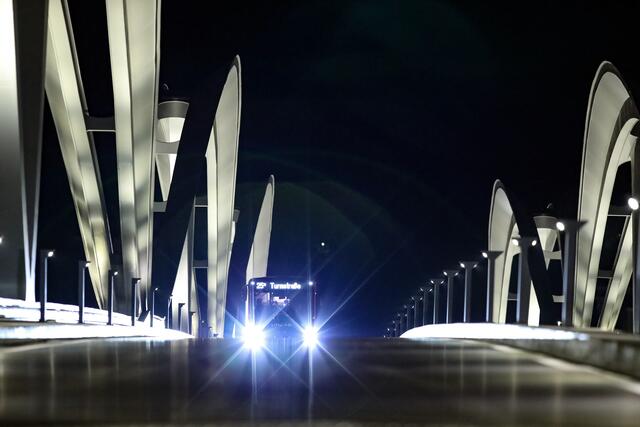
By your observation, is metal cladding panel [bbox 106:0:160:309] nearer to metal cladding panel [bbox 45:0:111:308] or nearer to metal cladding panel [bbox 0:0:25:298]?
metal cladding panel [bbox 45:0:111:308]

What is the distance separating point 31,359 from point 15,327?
519cm

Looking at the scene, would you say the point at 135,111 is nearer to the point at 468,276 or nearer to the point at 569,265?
the point at 569,265

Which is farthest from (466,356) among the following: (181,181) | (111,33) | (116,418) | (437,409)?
(181,181)

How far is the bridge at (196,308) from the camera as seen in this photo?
16.6ft

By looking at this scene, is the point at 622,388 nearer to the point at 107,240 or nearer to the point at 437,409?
the point at 437,409

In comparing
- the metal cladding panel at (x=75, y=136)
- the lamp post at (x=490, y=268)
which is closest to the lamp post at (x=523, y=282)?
the lamp post at (x=490, y=268)

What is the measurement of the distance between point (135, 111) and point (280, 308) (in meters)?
9.84

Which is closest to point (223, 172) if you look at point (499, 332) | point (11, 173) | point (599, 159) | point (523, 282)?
point (599, 159)

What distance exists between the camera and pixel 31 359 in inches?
353

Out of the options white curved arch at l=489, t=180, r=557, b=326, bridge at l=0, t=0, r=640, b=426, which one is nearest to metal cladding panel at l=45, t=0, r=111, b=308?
bridge at l=0, t=0, r=640, b=426

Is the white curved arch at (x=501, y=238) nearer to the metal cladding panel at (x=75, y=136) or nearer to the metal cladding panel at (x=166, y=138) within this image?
the metal cladding panel at (x=166, y=138)

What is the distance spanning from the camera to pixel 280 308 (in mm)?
38344

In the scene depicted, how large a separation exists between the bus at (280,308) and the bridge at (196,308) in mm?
4135

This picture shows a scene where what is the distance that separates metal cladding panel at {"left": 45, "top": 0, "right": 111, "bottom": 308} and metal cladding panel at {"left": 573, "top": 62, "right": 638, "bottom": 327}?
2040 centimetres
